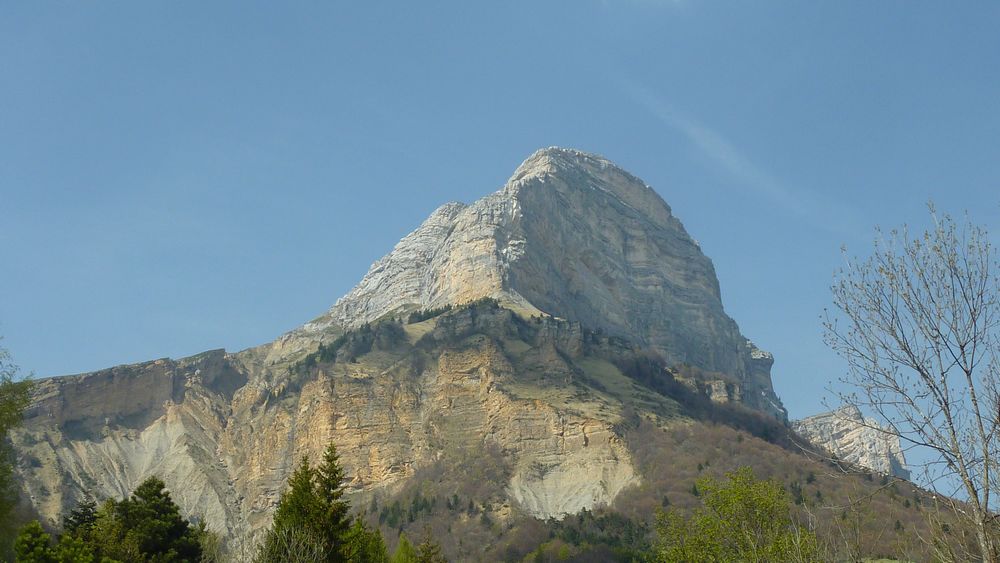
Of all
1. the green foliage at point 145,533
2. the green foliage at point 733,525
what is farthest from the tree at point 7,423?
the green foliage at point 733,525

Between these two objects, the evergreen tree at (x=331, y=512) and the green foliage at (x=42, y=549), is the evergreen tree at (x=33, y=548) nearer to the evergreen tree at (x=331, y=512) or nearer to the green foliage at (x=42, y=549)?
the green foliage at (x=42, y=549)

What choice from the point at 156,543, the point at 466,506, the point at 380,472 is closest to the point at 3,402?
the point at 156,543

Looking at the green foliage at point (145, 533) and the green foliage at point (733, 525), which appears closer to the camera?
the green foliage at point (733, 525)

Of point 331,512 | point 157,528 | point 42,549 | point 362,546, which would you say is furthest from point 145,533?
point 42,549

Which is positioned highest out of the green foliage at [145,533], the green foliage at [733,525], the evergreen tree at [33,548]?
the green foliage at [733,525]

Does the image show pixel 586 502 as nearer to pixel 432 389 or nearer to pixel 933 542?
pixel 432 389

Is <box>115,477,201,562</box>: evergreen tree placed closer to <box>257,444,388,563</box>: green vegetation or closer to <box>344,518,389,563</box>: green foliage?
<box>257,444,388,563</box>: green vegetation

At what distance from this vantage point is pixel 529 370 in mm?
194000

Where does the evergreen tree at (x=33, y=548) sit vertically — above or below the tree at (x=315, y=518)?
below

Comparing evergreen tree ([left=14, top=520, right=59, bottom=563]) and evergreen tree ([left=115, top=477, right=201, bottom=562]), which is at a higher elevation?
evergreen tree ([left=115, top=477, right=201, bottom=562])

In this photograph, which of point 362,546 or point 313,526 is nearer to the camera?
point 313,526

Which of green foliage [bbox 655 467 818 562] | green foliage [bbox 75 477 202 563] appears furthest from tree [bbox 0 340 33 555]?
green foliage [bbox 655 467 818 562]

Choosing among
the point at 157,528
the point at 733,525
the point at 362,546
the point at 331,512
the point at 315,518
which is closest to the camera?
the point at 733,525

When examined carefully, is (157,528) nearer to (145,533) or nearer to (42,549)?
(145,533)
